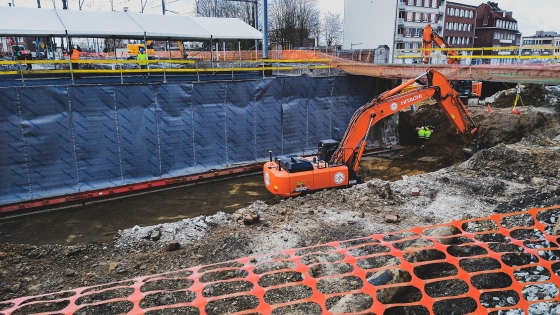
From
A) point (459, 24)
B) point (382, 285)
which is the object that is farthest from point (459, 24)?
point (382, 285)

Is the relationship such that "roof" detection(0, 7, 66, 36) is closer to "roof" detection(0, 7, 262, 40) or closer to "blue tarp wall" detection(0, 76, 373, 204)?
"roof" detection(0, 7, 262, 40)

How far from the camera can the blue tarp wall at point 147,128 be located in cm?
1247

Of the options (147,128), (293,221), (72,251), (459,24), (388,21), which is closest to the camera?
(72,251)

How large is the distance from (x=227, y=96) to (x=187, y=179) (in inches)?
143

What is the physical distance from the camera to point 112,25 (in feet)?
63.5

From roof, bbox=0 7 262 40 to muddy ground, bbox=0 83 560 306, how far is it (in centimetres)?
960

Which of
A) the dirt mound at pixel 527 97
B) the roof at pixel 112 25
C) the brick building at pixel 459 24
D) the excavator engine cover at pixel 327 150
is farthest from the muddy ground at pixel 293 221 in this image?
the brick building at pixel 459 24

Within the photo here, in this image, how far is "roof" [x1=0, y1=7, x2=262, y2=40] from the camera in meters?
17.3

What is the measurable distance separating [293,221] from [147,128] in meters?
7.50

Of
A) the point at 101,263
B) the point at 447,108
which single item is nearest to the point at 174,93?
the point at 101,263

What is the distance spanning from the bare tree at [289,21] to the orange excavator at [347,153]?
109 feet

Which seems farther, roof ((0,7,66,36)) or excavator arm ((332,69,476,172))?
roof ((0,7,66,36))

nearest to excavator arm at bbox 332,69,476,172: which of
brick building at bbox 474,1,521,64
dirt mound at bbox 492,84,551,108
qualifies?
dirt mound at bbox 492,84,551,108

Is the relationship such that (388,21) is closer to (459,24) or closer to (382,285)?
(459,24)
